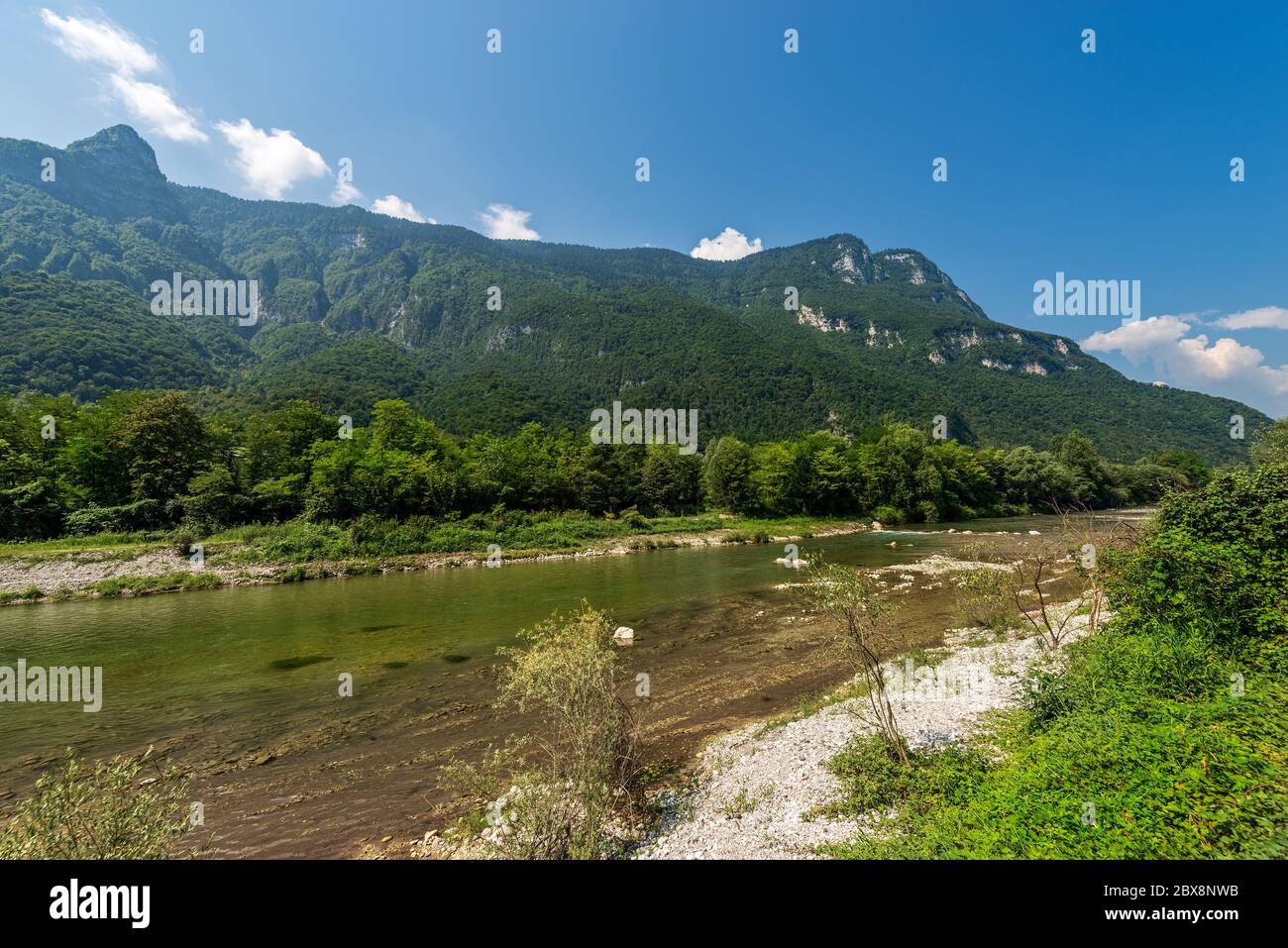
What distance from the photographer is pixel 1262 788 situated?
4.79 metres

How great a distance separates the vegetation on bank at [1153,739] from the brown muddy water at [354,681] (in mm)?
4300

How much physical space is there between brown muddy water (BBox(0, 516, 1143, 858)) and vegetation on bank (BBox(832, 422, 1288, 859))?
430 centimetres

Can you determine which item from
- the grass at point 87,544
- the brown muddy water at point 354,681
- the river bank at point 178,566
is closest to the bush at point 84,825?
the brown muddy water at point 354,681

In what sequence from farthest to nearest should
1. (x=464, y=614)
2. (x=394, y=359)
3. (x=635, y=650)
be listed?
(x=394, y=359)
(x=464, y=614)
(x=635, y=650)

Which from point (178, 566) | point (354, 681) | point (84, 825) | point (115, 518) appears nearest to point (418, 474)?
point (178, 566)

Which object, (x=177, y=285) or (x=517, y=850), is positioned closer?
(x=517, y=850)

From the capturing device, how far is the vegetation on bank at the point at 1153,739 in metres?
4.76

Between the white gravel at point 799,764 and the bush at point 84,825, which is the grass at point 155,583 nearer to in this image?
the bush at point 84,825

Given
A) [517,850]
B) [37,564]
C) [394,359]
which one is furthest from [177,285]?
[517,850]

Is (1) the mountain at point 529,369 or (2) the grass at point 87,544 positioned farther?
(1) the mountain at point 529,369
